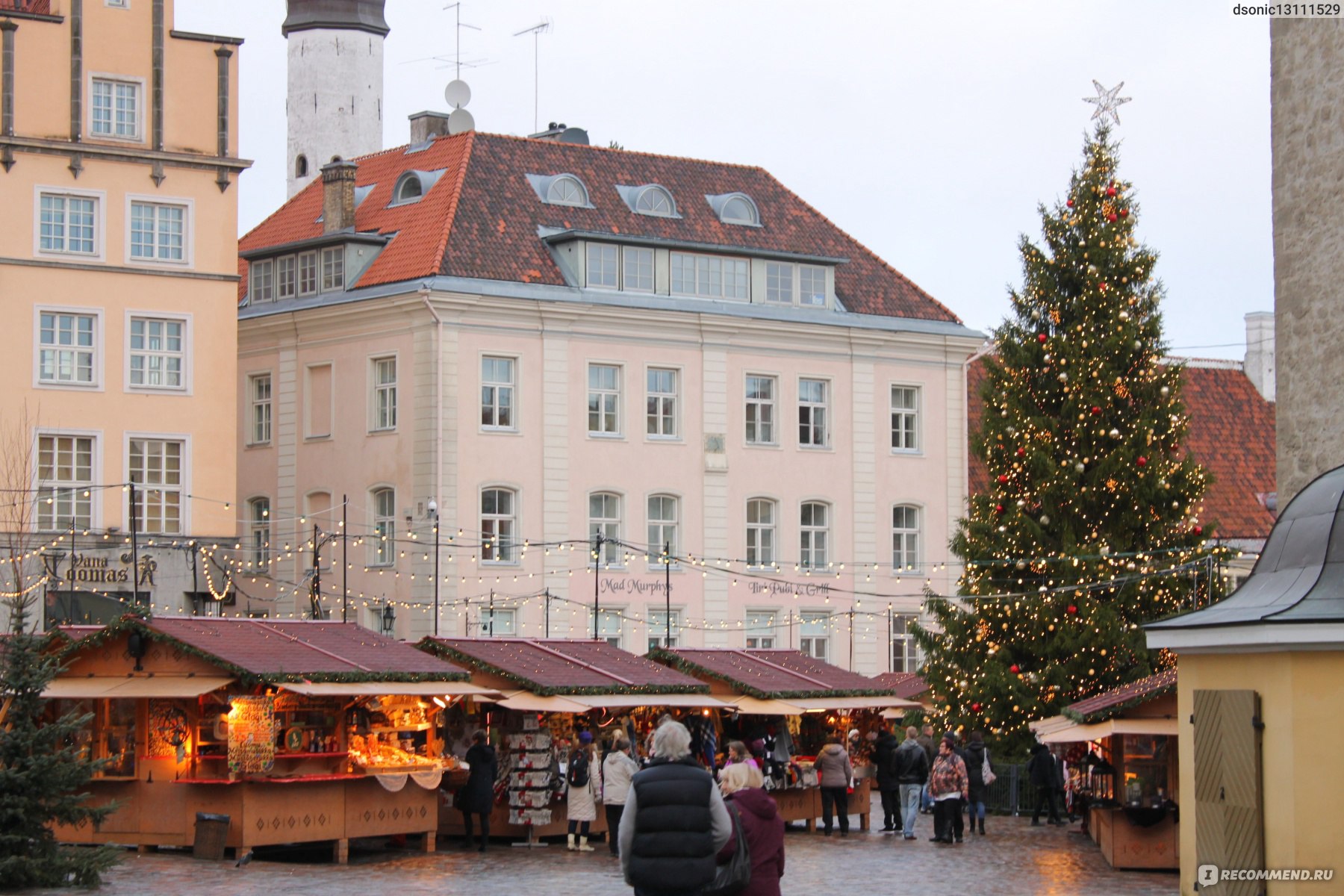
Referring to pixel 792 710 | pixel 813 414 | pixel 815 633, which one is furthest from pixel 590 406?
pixel 792 710

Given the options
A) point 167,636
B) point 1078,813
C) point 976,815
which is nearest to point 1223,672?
point 167,636

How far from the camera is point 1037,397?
39.1 meters

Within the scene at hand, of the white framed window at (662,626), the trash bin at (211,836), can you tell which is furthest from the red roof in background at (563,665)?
the white framed window at (662,626)

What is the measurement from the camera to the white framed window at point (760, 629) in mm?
52562

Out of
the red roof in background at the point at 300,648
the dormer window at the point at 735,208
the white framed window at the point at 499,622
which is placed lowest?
the white framed window at the point at 499,622

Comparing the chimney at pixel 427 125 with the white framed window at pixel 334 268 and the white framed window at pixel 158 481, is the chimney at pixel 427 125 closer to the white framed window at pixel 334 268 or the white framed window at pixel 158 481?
the white framed window at pixel 334 268

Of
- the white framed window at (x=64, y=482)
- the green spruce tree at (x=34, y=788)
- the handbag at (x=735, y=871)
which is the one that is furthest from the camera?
the white framed window at (x=64, y=482)

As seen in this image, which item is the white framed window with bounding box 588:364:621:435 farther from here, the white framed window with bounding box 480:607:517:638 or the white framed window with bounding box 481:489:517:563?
the white framed window with bounding box 480:607:517:638

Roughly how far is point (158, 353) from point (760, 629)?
48.5ft

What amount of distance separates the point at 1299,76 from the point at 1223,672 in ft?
34.3

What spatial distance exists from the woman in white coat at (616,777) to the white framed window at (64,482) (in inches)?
787

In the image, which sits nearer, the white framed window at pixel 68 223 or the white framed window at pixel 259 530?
the white framed window at pixel 68 223

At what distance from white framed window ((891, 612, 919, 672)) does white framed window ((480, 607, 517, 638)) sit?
9.74 meters

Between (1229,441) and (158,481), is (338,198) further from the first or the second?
(1229,441)
